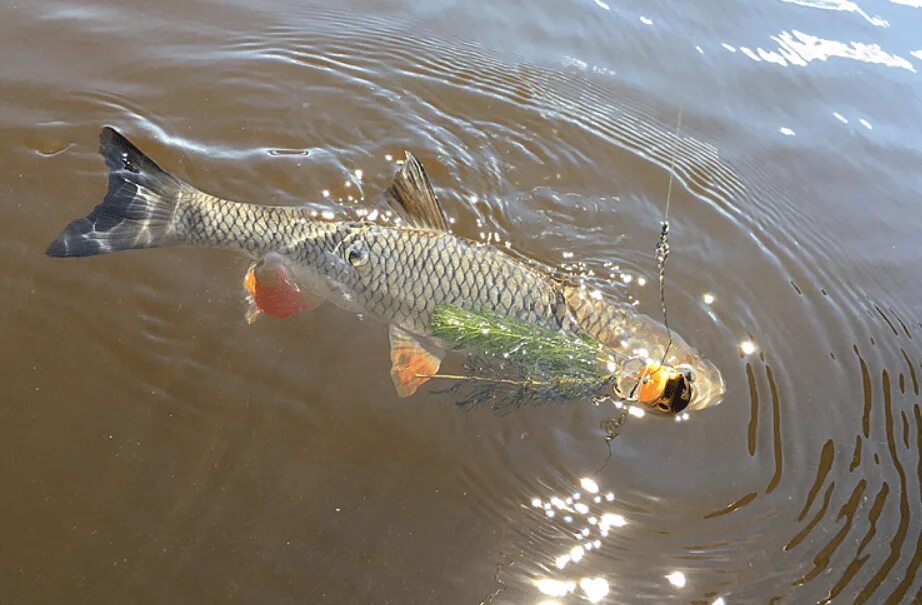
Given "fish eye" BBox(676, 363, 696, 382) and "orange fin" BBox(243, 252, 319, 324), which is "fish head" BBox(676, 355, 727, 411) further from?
"orange fin" BBox(243, 252, 319, 324)

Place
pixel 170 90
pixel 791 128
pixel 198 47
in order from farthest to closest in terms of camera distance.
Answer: pixel 791 128
pixel 198 47
pixel 170 90

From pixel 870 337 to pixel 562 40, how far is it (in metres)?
3.15

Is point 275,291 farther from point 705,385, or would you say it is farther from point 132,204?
point 705,385

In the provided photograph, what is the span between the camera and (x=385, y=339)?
3.62 m

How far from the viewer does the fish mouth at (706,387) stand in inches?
138

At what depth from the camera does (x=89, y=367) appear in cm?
328

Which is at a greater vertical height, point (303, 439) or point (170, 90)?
point (170, 90)

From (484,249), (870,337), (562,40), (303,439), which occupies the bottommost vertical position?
(303,439)

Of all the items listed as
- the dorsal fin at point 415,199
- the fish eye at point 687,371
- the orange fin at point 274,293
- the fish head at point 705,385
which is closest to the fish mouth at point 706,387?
the fish head at point 705,385

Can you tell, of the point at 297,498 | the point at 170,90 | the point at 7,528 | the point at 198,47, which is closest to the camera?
the point at 7,528

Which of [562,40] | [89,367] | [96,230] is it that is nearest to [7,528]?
[89,367]

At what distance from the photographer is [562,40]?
5926 mm

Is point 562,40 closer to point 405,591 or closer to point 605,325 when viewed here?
point 605,325

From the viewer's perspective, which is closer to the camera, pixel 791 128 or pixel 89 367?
pixel 89 367
